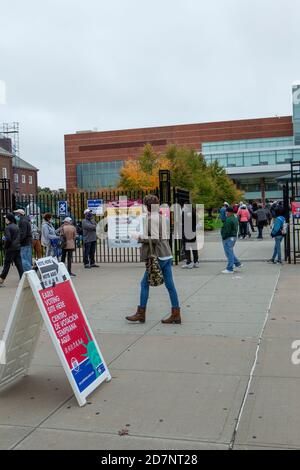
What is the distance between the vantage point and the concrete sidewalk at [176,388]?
392 cm

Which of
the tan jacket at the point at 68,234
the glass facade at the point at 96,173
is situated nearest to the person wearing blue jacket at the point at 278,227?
the tan jacket at the point at 68,234

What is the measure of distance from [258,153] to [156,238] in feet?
300

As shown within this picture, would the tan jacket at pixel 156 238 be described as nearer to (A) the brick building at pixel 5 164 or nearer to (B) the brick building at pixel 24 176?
(A) the brick building at pixel 5 164

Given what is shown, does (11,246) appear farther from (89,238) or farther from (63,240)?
(89,238)

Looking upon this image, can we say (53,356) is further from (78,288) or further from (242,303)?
(78,288)

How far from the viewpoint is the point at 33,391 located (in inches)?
197

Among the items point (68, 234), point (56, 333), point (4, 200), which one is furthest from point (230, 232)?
point (56, 333)

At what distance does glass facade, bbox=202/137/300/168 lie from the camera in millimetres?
94188

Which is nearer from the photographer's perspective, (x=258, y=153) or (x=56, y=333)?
(x=56, y=333)

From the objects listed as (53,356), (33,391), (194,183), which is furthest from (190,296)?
(194,183)

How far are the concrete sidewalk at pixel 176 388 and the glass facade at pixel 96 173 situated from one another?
9941 centimetres

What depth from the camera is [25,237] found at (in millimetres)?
12312
